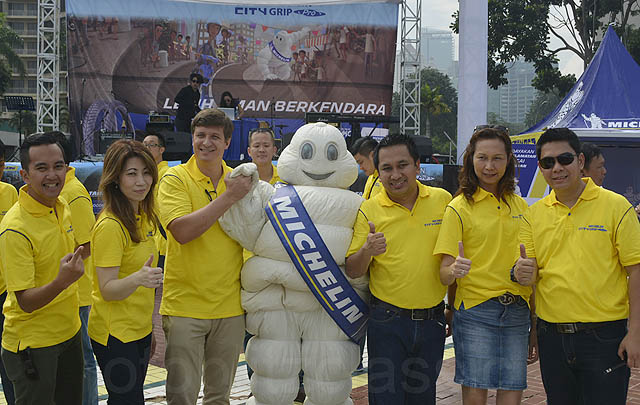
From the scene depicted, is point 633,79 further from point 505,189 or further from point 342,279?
point 342,279

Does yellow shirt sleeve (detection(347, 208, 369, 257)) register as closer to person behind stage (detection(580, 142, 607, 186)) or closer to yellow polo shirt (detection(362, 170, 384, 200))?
yellow polo shirt (detection(362, 170, 384, 200))

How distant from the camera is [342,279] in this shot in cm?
334

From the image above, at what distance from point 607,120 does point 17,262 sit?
9.52 m

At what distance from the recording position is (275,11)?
2191cm

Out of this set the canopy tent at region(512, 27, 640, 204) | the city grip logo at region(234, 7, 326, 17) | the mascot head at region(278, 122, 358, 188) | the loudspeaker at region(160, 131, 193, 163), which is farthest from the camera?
the city grip logo at region(234, 7, 326, 17)

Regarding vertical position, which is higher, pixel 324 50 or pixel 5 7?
pixel 5 7

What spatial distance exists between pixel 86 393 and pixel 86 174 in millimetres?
6808

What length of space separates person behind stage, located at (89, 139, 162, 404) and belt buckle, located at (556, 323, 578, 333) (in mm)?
1966

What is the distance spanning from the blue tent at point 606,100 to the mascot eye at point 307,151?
7.45m

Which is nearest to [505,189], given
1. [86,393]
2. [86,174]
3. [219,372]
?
[219,372]

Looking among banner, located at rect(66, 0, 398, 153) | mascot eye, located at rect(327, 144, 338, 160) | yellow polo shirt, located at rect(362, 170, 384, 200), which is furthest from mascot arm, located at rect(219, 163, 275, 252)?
banner, located at rect(66, 0, 398, 153)

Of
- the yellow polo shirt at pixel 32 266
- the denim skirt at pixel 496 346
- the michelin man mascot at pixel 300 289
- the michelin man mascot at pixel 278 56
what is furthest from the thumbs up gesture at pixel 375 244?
the michelin man mascot at pixel 278 56

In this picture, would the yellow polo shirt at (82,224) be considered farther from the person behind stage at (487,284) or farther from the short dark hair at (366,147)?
the short dark hair at (366,147)

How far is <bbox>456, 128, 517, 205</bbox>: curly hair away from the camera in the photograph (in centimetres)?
339
